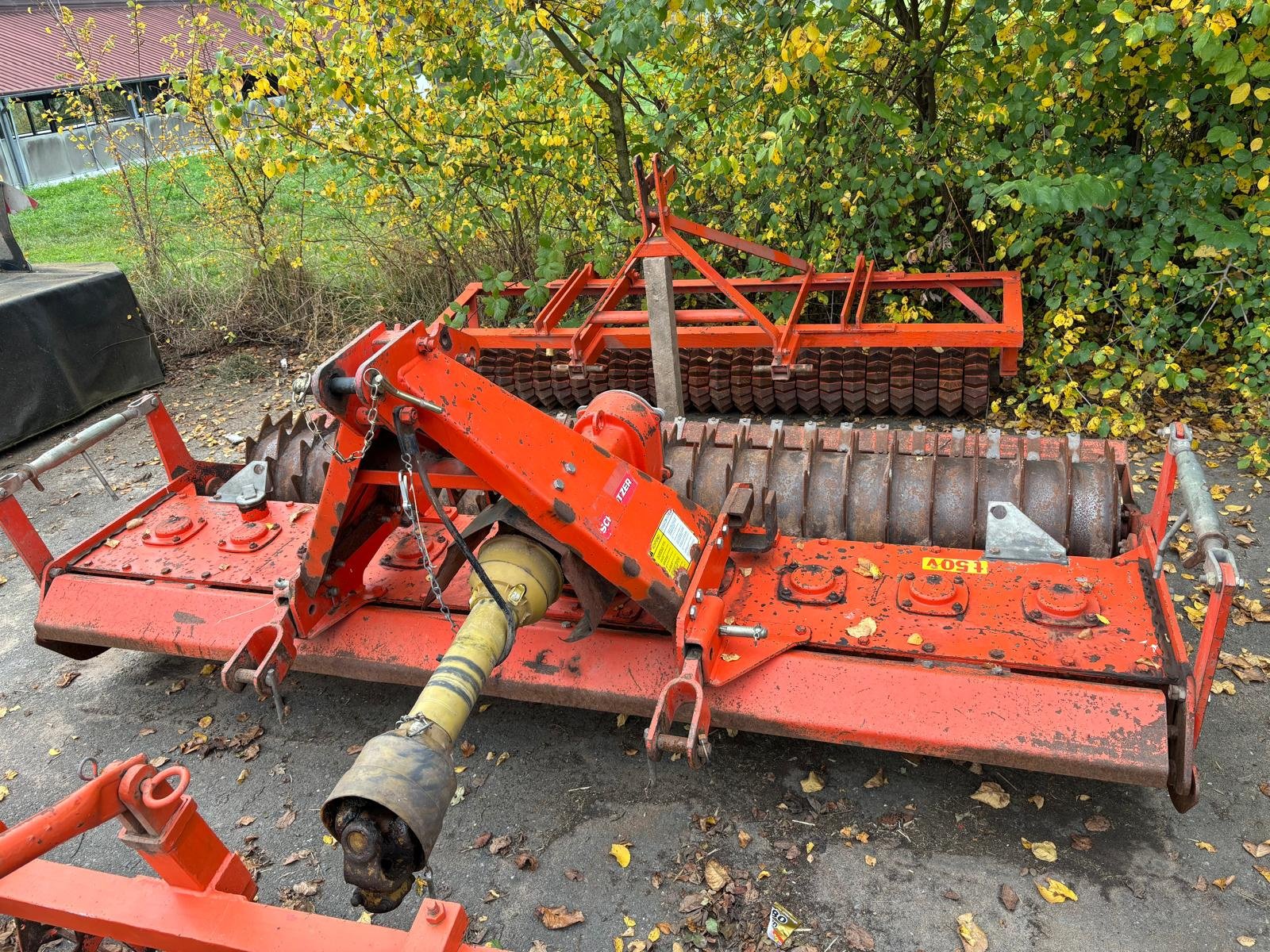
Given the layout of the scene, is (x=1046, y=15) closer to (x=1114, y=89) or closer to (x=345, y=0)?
(x=1114, y=89)

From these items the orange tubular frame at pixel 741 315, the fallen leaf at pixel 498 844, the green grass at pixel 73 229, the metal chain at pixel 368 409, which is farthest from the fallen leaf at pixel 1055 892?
the green grass at pixel 73 229

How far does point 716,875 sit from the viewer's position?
2975 millimetres

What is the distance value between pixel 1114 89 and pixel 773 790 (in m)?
4.98

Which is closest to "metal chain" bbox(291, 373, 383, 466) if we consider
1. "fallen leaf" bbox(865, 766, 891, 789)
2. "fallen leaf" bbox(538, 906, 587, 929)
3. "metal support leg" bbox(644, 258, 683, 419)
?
"fallen leaf" bbox(538, 906, 587, 929)

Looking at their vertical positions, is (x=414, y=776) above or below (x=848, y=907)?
above

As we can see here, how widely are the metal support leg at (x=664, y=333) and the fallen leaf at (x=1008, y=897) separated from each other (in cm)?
326

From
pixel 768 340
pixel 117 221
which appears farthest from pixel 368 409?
pixel 117 221

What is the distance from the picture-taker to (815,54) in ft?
15.2

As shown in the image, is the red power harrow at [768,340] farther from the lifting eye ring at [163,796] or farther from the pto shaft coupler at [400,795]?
the lifting eye ring at [163,796]

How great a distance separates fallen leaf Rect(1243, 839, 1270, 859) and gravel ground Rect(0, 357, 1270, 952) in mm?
18

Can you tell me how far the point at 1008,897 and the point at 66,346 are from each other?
795 centimetres

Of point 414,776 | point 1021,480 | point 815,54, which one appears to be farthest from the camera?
point 815,54

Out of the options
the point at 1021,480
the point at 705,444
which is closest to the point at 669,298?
the point at 705,444

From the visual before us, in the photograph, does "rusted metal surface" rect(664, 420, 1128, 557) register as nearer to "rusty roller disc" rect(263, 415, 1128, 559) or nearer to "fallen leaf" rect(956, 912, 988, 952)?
"rusty roller disc" rect(263, 415, 1128, 559)
